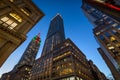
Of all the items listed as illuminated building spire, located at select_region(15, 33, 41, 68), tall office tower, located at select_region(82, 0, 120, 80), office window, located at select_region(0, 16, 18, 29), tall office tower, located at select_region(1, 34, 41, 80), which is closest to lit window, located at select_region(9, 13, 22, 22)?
office window, located at select_region(0, 16, 18, 29)

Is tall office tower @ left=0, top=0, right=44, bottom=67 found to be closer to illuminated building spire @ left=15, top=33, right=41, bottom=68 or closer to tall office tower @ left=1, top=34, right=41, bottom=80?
tall office tower @ left=1, top=34, right=41, bottom=80

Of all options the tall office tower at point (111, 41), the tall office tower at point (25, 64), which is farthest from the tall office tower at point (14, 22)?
the tall office tower at point (25, 64)

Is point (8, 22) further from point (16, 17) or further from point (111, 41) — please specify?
point (111, 41)

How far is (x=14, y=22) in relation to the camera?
19781 millimetres

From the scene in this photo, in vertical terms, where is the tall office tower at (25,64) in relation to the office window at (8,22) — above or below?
above

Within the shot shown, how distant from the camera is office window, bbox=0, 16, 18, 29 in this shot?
17525 millimetres

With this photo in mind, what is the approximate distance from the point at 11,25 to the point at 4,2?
4.56 m

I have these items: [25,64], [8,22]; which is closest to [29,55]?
[25,64]

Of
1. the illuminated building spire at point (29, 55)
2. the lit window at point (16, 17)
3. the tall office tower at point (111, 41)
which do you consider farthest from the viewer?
the illuminated building spire at point (29, 55)

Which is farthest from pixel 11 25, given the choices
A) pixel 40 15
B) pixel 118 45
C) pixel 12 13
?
pixel 118 45

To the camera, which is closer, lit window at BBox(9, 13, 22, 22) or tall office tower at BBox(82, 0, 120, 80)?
lit window at BBox(9, 13, 22, 22)

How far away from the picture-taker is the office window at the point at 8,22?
17525mm

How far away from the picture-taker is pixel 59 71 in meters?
57.9

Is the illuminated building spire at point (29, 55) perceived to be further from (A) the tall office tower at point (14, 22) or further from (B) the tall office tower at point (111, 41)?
(A) the tall office tower at point (14, 22)
